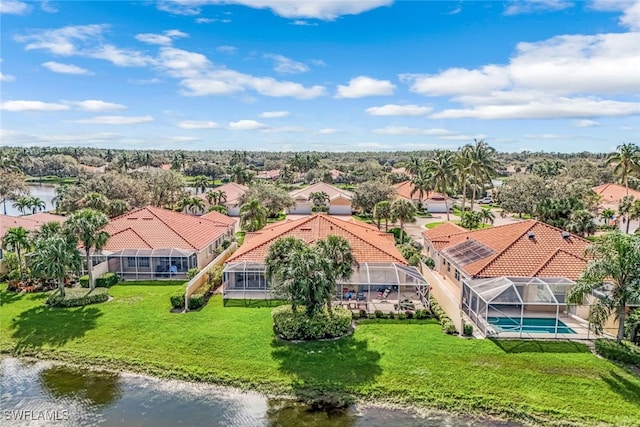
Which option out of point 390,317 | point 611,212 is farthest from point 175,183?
point 611,212

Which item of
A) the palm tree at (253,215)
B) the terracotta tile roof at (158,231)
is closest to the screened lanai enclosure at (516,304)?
the terracotta tile roof at (158,231)

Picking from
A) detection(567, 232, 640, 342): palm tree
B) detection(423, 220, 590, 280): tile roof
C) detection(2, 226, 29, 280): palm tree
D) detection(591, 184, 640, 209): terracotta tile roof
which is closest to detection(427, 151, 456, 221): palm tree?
detection(591, 184, 640, 209): terracotta tile roof

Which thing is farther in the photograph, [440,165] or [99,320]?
[440,165]

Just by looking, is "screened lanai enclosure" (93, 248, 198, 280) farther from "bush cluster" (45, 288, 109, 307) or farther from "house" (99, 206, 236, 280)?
"bush cluster" (45, 288, 109, 307)

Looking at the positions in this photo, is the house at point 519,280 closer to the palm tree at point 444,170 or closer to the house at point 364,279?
the house at point 364,279

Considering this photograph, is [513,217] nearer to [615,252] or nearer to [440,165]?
[440,165]

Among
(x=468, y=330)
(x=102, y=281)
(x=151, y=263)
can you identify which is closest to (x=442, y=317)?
(x=468, y=330)
